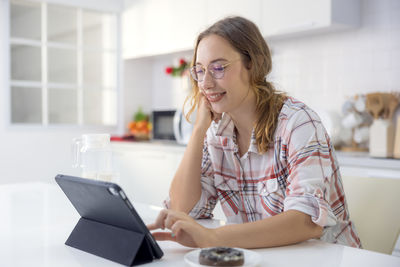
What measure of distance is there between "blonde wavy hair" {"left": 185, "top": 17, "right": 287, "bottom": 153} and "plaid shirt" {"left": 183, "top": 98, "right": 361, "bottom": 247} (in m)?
0.03

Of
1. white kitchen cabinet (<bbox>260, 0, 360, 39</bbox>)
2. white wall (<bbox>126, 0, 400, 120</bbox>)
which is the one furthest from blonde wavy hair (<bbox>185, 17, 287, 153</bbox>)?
white wall (<bbox>126, 0, 400, 120</bbox>)

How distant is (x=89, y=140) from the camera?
1.22 metres

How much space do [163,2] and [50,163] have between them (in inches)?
70.5

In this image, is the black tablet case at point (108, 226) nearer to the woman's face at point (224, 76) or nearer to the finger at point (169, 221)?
the finger at point (169, 221)

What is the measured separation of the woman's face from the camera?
1350mm

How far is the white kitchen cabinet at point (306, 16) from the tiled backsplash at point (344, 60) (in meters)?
0.12

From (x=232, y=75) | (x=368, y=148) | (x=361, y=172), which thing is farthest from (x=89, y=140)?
(x=368, y=148)

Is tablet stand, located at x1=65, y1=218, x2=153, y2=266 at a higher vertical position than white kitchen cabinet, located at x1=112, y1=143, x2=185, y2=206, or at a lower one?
higher

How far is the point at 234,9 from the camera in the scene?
12.0 feet

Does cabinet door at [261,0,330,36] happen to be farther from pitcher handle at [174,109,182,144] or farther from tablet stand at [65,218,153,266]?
tablet stand at [65,218,153,266]

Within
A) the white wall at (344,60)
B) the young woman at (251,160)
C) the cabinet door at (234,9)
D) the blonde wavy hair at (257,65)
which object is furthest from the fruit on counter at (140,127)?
the blonde wavy hair at (257,65)

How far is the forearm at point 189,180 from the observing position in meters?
1.43

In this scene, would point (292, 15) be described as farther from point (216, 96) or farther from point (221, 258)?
point (221, 258)

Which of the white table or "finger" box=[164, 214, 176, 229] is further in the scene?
"finger" box=[164, 214, 176, 229]
